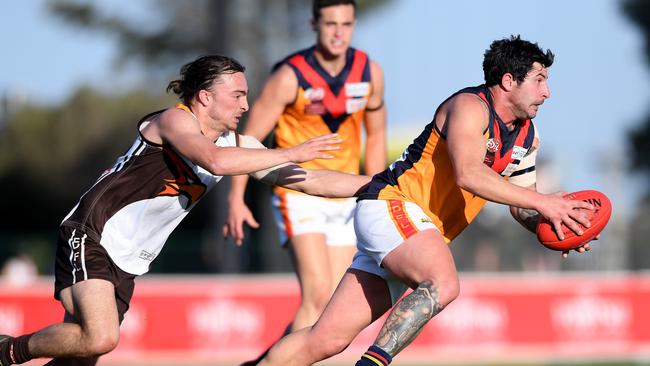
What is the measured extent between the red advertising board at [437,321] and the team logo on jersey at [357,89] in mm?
7837

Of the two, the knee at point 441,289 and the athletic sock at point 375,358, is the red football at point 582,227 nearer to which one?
the knee at point 441,289

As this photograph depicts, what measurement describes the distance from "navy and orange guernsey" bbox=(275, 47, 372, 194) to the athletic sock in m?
2.45

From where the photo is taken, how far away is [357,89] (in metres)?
8.09

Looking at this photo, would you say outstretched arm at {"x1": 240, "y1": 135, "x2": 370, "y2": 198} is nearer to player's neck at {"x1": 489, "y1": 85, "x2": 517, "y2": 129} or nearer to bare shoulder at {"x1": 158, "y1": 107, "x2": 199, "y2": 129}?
bare shoulder at {"x1": 158, "y1": 107, "x2": 199, "y2": 129}


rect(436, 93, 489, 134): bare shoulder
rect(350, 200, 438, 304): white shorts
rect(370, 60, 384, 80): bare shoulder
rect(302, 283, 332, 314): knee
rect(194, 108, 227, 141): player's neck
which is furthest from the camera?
rect(370, 60, 384, 80): bare shoulder

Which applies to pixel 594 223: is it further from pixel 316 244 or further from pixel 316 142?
pixel 316 244

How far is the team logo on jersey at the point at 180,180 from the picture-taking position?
6567 millimetres

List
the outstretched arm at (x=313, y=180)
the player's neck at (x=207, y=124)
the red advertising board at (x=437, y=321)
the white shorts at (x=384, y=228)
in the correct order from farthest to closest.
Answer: the red advertising board at (x=437, y=321), the outstretched arm at (x=313, y=180), the player's neck at (x=207, y=124), the white shorts at (x=384, y=228)

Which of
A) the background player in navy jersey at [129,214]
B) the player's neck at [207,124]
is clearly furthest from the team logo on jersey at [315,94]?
the player's neck at [207,124]

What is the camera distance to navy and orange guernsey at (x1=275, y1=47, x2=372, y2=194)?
803cm

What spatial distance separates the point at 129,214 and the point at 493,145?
87.2 inches

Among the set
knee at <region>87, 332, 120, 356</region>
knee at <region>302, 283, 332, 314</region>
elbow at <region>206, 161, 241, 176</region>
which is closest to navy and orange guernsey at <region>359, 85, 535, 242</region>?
elbow at <region>206, 161, 241, 176</region>

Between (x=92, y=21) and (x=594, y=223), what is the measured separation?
3177 cm

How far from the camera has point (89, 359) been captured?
21.7 ft
